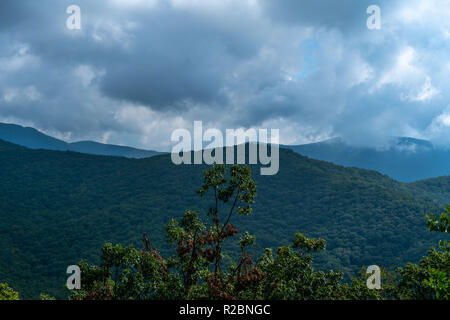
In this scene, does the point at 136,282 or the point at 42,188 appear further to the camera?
the point at 42,188

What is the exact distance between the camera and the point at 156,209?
120 meters

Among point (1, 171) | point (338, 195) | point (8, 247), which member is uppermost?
point (1, 171)

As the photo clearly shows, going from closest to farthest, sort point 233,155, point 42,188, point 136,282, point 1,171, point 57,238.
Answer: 1. point 136,282
2. point 57,238
3. point 233,155
4. point 42,188
5. point 1,171

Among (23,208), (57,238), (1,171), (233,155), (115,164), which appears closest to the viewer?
(57,238)

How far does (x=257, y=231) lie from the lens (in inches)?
4085

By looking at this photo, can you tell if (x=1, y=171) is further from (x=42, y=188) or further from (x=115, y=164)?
(x=115, y=164)

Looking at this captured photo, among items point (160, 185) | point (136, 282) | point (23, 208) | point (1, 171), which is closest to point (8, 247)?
point (23, 208)

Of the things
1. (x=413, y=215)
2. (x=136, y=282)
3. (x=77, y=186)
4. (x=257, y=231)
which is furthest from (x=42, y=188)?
(x=136, y=282)

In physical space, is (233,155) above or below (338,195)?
above

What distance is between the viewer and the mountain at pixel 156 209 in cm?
8306

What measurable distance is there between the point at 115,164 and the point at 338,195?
96.7 metres

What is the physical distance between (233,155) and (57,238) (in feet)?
190

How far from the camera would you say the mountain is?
83.1 m
